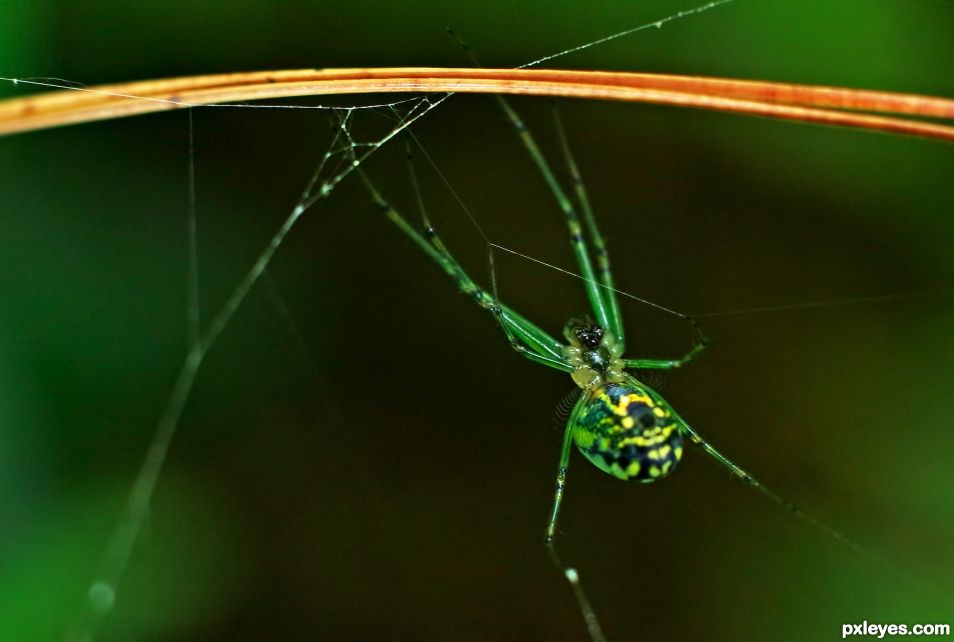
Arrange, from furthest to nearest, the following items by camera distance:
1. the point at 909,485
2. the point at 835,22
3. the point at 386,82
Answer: the point at 909,485 → the point at 835,22 → the point at 386,82

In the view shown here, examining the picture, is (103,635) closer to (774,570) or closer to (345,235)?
(345,235)

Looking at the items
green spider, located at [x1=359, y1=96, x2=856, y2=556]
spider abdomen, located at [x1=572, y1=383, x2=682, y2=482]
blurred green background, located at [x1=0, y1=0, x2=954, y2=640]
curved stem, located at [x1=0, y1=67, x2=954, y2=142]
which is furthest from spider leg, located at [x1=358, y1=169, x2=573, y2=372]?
curved stem, located at [x1=0, y1=67, x2=954, y2=142]

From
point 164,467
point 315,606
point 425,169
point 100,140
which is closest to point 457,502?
point 315,606

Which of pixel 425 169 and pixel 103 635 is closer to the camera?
pixel 103 635

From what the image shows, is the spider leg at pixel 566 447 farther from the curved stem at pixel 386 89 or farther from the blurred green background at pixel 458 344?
the curved stem at pixel 386 89

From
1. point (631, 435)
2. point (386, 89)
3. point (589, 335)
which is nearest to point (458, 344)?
point (589, 335)

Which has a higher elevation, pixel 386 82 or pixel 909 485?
pixel 386 82

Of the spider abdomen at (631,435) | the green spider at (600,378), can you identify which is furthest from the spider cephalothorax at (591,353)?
the spider abdomen at (631,435)
